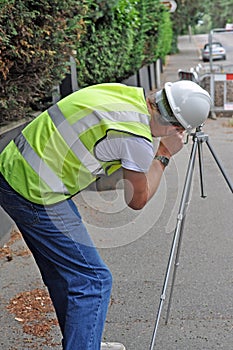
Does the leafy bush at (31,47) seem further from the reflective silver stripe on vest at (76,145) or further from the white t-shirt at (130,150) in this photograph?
the white t-shirt at (130,150)

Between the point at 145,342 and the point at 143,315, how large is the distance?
0.40m

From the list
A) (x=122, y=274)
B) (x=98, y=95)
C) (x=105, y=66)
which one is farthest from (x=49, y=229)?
(x=105, y=66)

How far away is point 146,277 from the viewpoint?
532 centimetres

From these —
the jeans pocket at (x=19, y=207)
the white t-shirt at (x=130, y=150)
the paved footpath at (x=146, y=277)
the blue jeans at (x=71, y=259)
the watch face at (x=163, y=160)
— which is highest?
the white t-shirt at (x=130, y=150)

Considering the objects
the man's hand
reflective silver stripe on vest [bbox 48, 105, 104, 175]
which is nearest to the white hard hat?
the man's hand

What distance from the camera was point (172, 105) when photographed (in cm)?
315

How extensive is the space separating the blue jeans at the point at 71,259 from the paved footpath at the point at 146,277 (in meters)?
0.95

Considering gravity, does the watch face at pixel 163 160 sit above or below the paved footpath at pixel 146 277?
above

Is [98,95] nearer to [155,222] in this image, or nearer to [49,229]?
[49,229]

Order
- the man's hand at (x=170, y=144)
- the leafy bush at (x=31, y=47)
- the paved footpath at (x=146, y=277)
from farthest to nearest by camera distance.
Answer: the leafy bush at (x=31, y=47) < the paved footpath at (x=146, y=277) < the man's hand at (x=170, y=144)

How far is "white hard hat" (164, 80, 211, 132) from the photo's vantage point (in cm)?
317

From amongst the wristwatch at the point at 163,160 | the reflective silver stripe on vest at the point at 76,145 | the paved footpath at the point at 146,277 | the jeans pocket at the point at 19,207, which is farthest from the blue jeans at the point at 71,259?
the paved footpath at the point at 146,277

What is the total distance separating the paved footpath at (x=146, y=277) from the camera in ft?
14.1

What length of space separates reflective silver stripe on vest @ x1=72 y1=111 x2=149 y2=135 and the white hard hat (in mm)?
162
